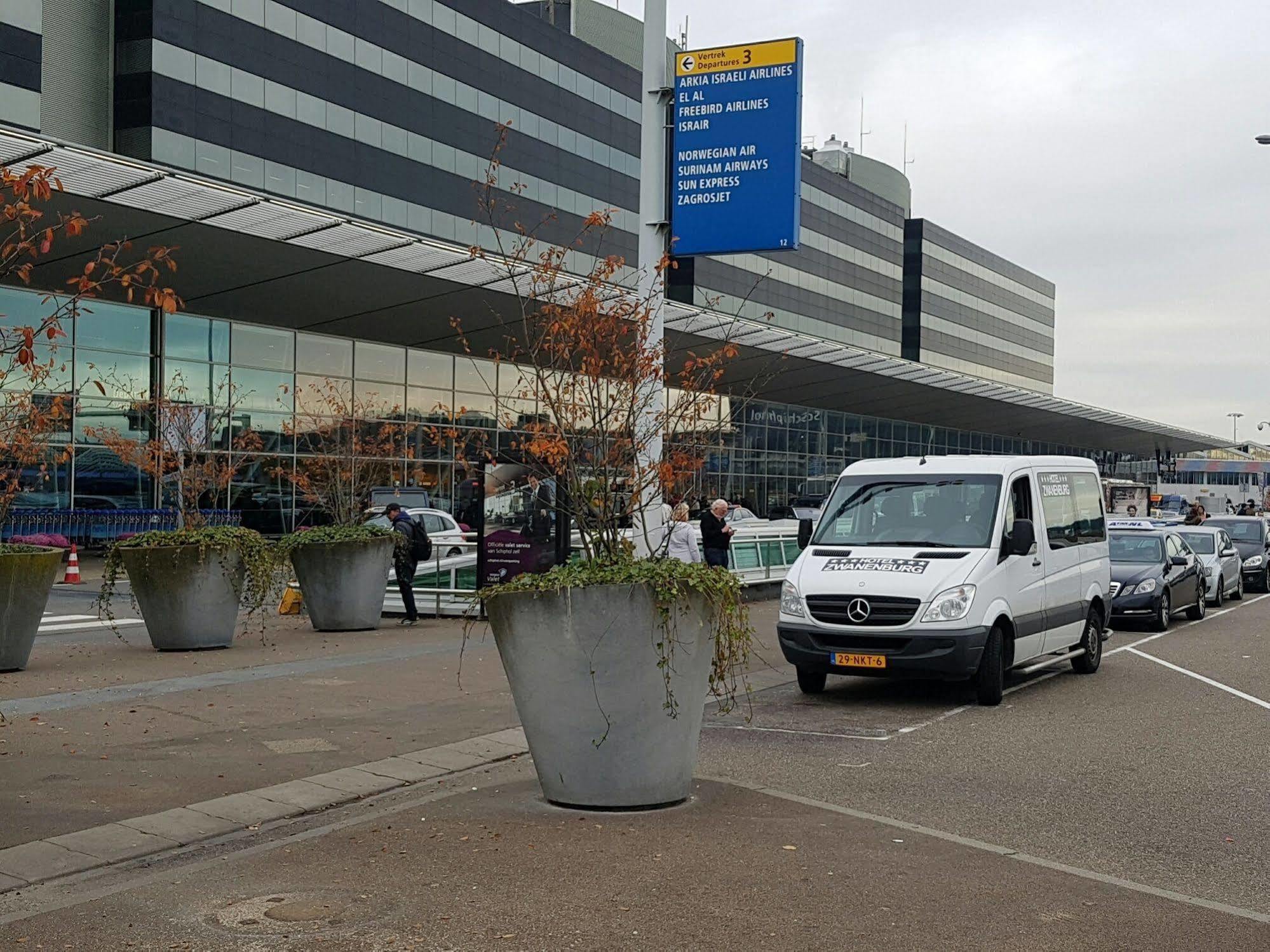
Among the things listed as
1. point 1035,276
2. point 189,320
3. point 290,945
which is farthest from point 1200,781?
point 1035,276

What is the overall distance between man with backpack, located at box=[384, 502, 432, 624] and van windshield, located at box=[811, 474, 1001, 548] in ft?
21.4

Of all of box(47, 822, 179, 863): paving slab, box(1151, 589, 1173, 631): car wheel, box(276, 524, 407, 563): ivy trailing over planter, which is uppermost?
box(276, 524, 407, 563): ivy trailing over planter

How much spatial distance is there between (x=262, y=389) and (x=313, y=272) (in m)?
5.77

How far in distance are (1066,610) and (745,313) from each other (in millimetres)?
52589

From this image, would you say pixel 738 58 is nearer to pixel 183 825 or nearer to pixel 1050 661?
pixel 1050 661

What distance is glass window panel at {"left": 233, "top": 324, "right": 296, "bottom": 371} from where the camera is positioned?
122 ft

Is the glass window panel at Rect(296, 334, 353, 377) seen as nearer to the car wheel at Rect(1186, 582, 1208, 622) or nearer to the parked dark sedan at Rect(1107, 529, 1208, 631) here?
the parked dark sedan at Rect(1107, 529, 1208, 631)

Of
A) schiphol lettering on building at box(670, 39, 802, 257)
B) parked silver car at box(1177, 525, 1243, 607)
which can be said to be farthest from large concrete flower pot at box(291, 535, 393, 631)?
parked silver car at box(1177, 525, 1243, 607)

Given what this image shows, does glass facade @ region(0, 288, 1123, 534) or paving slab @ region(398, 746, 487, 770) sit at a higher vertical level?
glass facade @ region(0, 288, 1123, 534)

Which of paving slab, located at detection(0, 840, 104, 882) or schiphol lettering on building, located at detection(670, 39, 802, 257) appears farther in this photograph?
schiphol lettering on building, located at detection(670, 39, 802, 257)

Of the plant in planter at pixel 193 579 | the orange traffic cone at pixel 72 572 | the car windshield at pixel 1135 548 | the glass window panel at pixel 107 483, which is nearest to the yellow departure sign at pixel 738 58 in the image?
the plant in planter at pixel 193 579

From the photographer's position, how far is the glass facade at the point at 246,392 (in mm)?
32375

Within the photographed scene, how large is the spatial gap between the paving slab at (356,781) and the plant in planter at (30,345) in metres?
2.83

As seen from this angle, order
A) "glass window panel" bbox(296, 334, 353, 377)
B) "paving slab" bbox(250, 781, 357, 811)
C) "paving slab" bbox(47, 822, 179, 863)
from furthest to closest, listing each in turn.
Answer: "glass window panel" bbox(296, 334, 353, 377) → "paving slab" bbox(250, 781, 357, 811) → "paving slab" bbox(47, 822, 179, 863)
